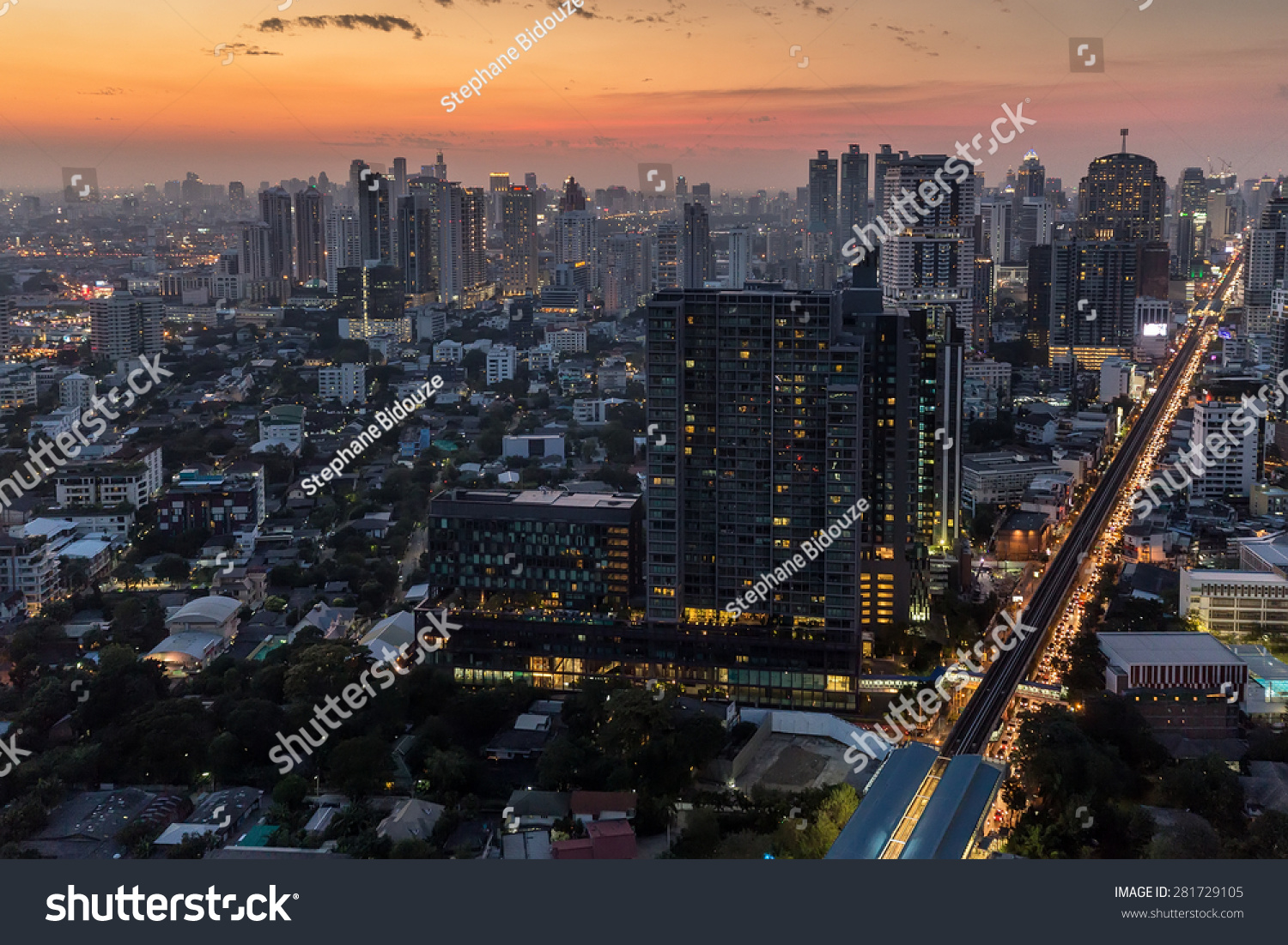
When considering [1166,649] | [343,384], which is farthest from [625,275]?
[1166,649]

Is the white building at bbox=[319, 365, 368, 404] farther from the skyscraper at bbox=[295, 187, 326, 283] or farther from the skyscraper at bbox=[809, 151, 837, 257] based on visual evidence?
the skyscraper at bbox=[295, 187, 326, 283]

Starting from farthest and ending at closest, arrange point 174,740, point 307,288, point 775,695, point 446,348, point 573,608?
1. point 307,288
2. point 446,348
3. point 573,608
4. point 775,695
5. point 174,740

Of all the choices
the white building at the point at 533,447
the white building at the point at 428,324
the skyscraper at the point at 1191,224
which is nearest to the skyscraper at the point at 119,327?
the white building at the point at 428,324

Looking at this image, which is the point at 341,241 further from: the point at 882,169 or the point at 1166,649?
the point at 1166,649

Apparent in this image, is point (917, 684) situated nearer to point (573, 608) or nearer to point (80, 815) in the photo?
point (573, 608)

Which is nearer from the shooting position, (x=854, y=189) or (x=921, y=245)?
(x=921, y=245)

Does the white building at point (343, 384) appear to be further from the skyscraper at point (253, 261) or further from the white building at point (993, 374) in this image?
the skyscraper at point (253, 261)

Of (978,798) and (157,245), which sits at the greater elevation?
(157,245)

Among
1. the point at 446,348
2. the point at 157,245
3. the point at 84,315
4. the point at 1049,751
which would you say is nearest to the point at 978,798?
the point at 1049,751
